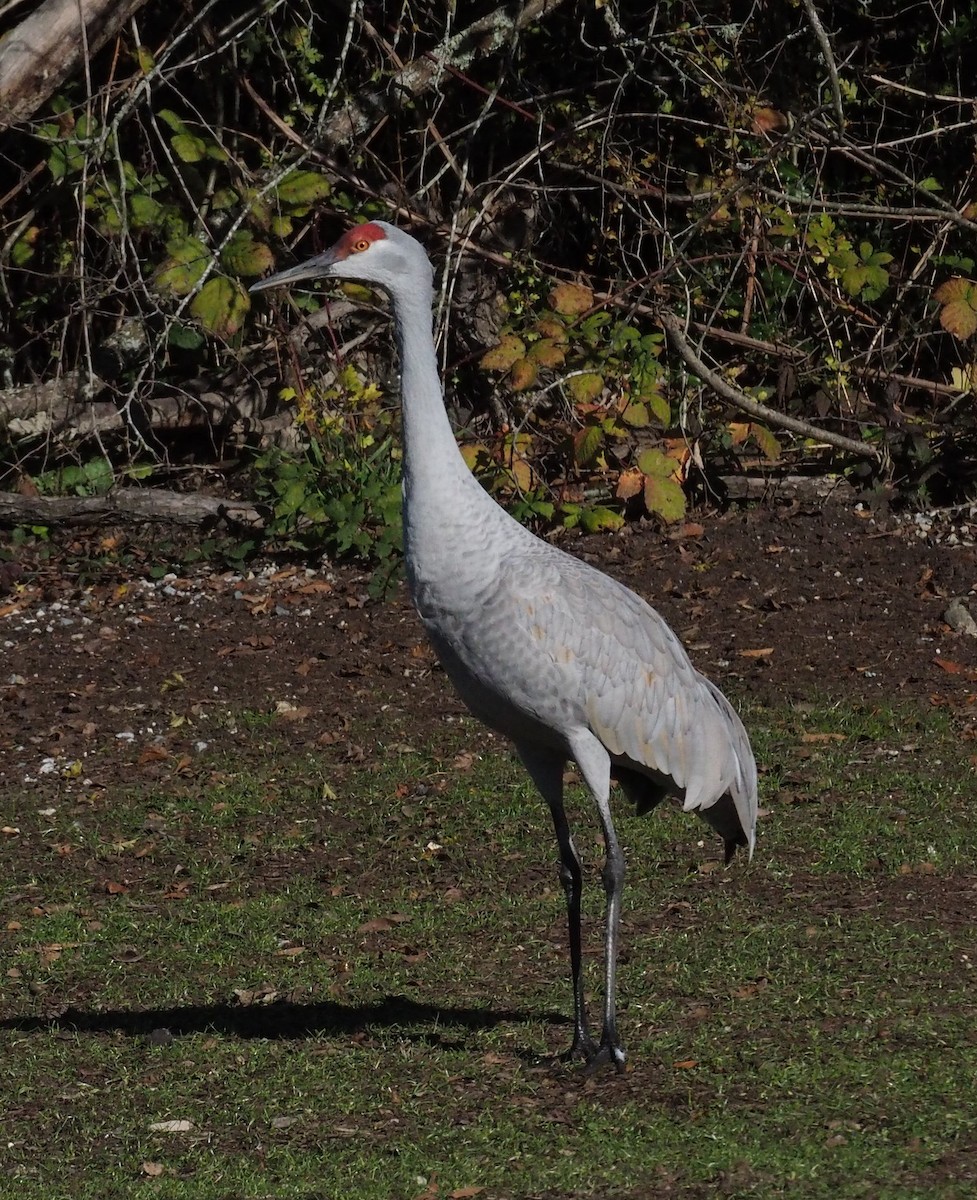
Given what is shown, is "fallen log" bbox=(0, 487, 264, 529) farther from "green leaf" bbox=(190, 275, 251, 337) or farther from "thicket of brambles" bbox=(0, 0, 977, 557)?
"green leaf" bbox=(190, 275, 251, 337)

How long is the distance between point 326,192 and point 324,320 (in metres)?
0.99

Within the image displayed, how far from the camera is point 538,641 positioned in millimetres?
4246

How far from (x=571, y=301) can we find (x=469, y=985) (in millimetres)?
4862

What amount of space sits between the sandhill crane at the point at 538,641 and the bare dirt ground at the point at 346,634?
8.77 ft

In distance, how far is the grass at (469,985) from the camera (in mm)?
3885

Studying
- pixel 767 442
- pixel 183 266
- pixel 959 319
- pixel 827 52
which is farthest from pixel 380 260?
pixel 959 319

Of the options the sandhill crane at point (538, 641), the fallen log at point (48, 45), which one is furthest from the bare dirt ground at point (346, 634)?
the sandhill crane at point (538, 641)

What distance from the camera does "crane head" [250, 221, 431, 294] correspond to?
4.50 metres


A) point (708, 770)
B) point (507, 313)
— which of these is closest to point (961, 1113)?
point (708, 770)

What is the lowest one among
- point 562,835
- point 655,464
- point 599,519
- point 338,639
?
point 338,639

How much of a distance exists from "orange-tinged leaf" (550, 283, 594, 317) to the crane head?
449 centimetres

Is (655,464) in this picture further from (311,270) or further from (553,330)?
(311,270)

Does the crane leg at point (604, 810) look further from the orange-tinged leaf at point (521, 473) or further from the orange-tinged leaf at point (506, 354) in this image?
the orange-tinged leaf at point (506, 354)

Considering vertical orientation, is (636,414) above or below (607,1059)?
above
